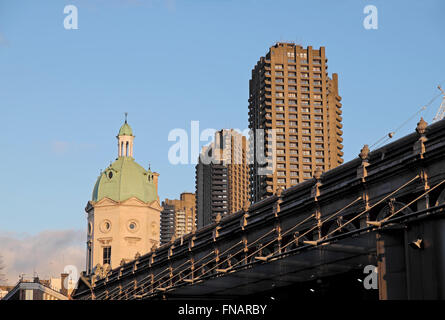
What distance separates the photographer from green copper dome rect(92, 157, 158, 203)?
13312cm

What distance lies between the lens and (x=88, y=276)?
128500 millimetres

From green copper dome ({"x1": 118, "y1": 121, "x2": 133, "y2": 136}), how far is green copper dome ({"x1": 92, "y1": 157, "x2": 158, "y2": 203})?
31.9 ft

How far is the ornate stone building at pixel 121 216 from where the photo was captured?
132m

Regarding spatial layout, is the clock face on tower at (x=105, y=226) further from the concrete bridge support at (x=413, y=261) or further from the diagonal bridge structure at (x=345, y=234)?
the concrete bridge support at (x=413, y=261)

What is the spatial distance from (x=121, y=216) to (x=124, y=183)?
18.9 ft

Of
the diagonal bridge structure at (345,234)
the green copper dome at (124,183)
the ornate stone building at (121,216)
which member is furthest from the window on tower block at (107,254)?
the diagonal bridge structure at (345,234)

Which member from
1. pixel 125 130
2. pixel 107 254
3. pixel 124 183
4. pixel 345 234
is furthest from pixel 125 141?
pixel 345 234

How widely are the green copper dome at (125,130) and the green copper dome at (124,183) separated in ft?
31.9

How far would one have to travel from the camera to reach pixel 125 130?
481ft
